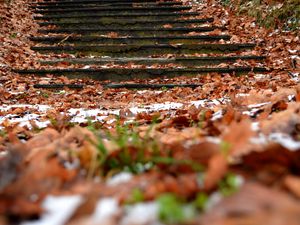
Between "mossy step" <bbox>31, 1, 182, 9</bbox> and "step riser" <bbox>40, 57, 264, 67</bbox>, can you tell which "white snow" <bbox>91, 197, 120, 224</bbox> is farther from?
"mossy step" <bbox>31, 1, 182, 9</bbox>

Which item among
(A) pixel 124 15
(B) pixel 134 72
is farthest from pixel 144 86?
(A) pixel 124 15

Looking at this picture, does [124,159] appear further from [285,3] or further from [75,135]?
[285,3]

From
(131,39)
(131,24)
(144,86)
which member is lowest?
(144,86)

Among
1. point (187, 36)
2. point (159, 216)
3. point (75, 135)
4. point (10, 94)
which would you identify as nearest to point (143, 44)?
point (187, 36)

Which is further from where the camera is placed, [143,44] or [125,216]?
[143,44]

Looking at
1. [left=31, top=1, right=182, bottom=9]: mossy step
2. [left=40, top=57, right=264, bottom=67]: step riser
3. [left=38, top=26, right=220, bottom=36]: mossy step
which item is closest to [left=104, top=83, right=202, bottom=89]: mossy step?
[left=40, top=57, right=264, bottom=67]: step riser

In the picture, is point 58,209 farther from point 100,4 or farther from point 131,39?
point 100,4

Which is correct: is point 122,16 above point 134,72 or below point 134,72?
above
